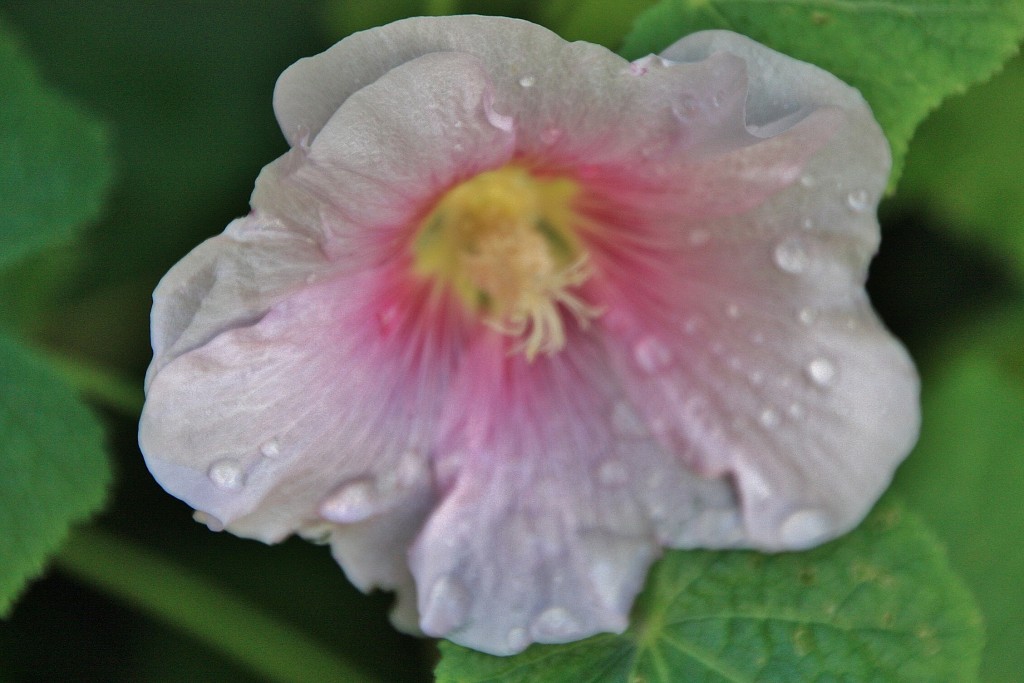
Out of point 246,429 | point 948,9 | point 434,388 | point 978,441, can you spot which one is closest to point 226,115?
point 434,388

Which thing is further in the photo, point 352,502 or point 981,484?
point 981,484

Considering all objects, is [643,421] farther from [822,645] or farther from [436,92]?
[436,92]

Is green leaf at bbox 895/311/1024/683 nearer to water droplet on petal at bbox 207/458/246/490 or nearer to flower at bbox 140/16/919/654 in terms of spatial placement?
flower at bbox 140/16/919/654

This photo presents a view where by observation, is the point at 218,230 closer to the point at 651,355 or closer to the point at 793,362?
the point at 651,355

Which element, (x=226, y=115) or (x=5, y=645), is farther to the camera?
(x=226, y=115)

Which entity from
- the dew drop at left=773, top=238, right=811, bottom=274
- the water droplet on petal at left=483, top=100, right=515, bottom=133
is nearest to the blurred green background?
the dew drop at left=773, top=238, right=811, bottom=274

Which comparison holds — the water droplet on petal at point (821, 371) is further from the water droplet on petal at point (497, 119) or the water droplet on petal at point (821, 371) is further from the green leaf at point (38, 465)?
the green leaf at point (38, 465)

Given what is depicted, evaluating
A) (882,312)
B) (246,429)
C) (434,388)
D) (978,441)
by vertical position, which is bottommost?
(978,441)

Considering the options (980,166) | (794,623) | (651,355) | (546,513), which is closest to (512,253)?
(651,355)
